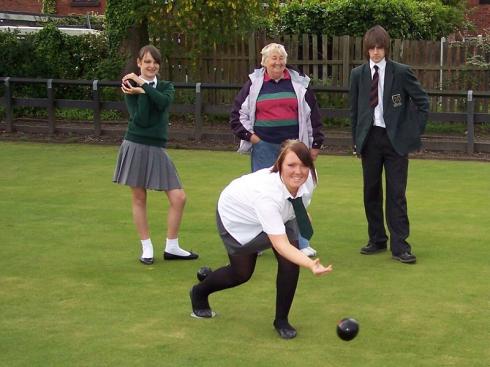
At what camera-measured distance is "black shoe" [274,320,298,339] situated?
5.91 m

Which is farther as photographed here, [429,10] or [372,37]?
[429,10]

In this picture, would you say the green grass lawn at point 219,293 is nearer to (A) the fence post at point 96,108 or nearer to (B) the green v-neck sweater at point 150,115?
(B) the green v-neck sweater at point 150,115

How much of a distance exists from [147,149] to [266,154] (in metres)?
0.95

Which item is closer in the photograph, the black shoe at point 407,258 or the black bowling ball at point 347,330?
the black bowling ball at point 347,330

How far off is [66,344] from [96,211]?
4488 mm

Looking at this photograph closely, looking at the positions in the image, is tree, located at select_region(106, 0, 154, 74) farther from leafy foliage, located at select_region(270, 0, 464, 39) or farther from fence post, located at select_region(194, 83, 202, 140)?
fence post, located at select_region(194, 83, 202, 140)

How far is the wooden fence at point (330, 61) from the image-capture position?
705 inches

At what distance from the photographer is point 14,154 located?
1497 centimetres

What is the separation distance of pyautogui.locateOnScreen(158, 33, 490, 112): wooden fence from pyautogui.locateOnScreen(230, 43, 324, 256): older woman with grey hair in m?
10.2

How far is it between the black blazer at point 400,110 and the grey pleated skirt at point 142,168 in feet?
5.27

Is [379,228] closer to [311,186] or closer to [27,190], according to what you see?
[311,186]

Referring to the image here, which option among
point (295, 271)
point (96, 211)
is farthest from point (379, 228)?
point (96, 211)

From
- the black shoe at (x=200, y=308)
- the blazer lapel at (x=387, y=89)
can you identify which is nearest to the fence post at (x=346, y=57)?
the blazer lapel at (x=387, y=89)

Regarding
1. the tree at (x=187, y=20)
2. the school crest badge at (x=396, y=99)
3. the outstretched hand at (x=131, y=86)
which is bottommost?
the school crest badge at (x=396, y=99)
